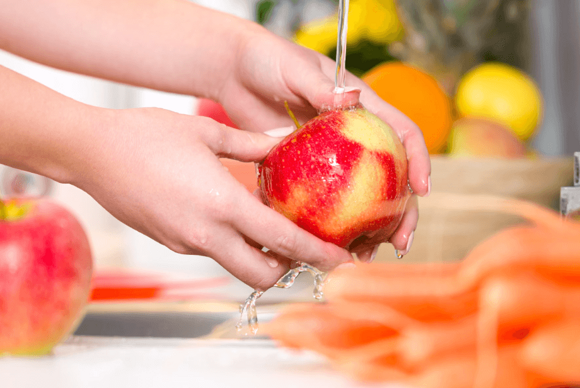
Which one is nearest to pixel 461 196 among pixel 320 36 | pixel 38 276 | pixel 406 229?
pixel 406 229

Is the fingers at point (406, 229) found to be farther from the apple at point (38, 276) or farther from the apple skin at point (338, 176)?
the apple at point (38, 276)

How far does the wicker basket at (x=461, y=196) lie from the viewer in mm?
640

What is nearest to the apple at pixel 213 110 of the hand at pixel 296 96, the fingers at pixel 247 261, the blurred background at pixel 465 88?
the blurred background at pixel 465 88

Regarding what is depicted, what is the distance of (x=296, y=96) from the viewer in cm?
57

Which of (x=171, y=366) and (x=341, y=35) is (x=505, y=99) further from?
(x=171, y=366)

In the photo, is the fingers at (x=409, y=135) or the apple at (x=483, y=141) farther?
the apple at (x=483, y=141)

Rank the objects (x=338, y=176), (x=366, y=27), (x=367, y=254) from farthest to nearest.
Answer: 1. (x=366, y=27)
2. (x=367, y=254)
3. (x=338, y=176)

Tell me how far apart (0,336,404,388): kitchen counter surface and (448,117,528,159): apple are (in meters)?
0.33

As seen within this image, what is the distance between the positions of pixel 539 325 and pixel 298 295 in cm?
35

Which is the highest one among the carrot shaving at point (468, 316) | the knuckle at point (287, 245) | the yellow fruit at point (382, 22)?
the yellow fruit at point (382, 22)

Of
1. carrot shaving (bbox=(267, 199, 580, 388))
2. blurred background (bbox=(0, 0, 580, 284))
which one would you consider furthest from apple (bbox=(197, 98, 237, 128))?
carrot shaving (bbox=(267, 199, 580, 388))

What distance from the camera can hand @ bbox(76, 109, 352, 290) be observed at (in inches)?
16.8

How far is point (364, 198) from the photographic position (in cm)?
43

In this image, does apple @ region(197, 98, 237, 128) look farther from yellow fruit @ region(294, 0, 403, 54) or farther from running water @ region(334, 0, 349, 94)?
running water @ region(334, 0, 349, 94)
